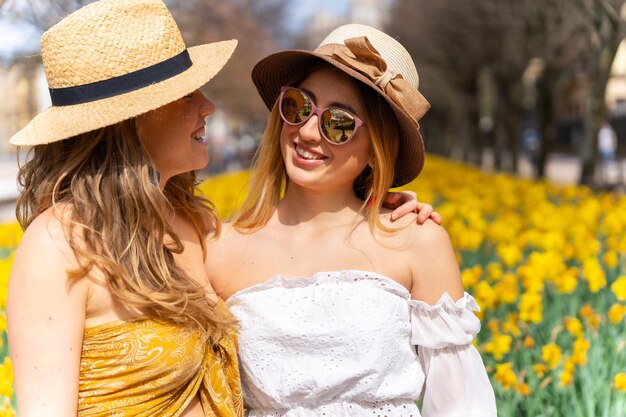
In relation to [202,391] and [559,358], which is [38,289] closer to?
[202,391]

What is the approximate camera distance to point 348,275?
2.21 metres

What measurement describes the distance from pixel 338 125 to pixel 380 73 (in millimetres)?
175

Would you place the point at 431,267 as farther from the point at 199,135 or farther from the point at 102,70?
the point at 102,70

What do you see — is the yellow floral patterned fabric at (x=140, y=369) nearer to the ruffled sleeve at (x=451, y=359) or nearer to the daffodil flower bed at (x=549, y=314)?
the ruffled sleeve at (x=451, y=359)

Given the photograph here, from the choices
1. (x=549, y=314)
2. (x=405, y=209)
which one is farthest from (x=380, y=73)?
(x=549, y=314)

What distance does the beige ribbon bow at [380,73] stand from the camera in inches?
85.7

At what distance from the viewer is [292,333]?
213cm

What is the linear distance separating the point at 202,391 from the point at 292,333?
0.27 meters

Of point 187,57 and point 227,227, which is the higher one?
point 187,57

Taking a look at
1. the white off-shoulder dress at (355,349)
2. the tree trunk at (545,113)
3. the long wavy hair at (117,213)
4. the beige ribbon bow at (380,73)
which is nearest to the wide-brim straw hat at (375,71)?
the beige ribbon bow at (380,73)

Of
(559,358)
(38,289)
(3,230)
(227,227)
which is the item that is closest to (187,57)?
(227,227)

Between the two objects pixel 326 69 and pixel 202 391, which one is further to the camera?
pixel 326 69

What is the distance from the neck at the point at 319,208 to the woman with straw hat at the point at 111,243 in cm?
43

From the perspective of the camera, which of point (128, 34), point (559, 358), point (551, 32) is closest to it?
point (128, 34)
